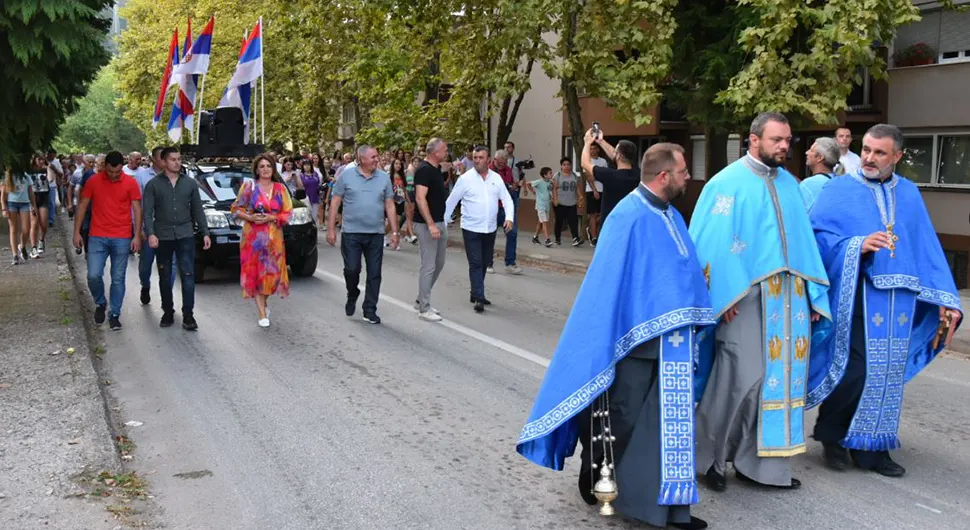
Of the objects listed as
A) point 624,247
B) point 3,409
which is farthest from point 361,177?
point 624,247

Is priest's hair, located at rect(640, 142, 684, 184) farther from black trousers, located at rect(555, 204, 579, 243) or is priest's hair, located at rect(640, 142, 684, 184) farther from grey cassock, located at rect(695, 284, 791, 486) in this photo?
black trousers, located at rect(555, 204, 579, 243)

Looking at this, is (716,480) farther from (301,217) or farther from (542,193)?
(542,193)

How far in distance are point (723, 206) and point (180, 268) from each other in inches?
290

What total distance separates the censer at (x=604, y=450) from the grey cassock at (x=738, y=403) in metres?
0.84

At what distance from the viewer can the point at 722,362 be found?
584 cm

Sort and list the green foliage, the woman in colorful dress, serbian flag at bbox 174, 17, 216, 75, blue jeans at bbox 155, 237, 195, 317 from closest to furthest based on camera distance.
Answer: blue jeans at bbox 155, 237, 195, 317
the woman in colorful dress
the green foliage
serbian flag at bbox 174, 17, 216, 75

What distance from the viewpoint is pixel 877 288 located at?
6.32 m

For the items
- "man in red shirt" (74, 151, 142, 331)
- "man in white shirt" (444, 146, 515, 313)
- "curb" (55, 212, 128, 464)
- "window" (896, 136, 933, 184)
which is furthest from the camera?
"window" (896, 136, 933, 184)

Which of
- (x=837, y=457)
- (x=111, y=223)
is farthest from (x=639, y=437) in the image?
(x=111, y=223)

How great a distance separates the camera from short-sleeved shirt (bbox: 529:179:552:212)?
941 inches

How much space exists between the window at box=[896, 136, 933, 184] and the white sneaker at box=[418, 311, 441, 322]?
10823 mm

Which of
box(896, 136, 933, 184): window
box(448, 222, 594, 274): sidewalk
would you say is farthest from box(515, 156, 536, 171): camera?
box(896, 136, 933, 184): window

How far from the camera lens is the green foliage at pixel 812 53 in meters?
15.2

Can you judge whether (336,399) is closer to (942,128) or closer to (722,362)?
(722,362)
